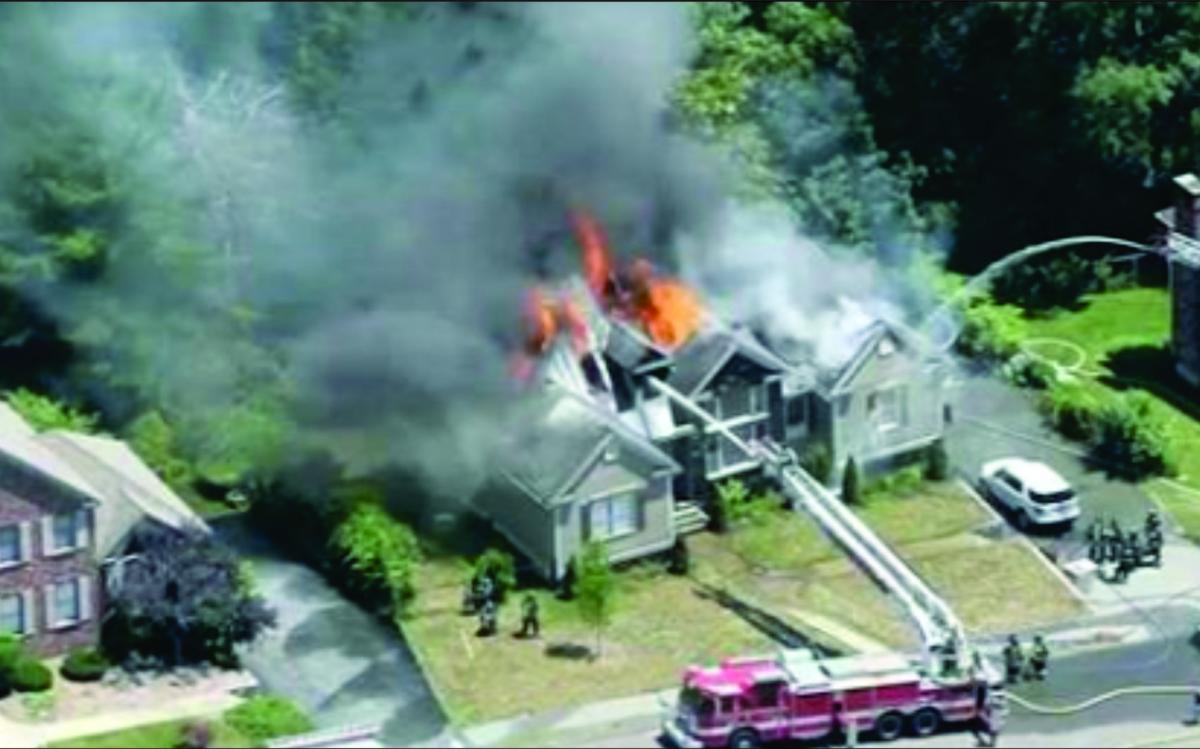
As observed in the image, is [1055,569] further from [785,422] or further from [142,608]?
[142,608]

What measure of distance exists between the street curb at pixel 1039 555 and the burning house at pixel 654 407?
193 cm

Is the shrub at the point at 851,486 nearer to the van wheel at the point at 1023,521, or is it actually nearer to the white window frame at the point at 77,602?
the van wheel at the point at 1023,521

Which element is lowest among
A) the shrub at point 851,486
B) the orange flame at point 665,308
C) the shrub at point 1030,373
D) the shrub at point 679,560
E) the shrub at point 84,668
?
the shrub at point 84,668

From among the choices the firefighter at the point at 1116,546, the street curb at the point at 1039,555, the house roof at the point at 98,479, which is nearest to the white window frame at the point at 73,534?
the house roof at the point at 98,479

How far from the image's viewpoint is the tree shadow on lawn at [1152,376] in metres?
71.6

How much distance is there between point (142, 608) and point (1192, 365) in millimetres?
27669

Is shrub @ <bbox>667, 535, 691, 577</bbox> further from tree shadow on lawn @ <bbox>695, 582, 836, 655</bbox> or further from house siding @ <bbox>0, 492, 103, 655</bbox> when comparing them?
house siding @ <bbox>0, 492, 103, 655</bbox>

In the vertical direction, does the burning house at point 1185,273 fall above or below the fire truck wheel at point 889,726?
above

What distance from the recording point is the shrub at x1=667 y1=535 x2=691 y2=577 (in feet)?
204

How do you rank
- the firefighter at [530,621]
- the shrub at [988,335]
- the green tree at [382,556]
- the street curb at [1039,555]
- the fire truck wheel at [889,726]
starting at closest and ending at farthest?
the fire truck wheel at [889,726] < the firefighter at [530,621] < the green tree at [382,556] < the street curb at [1039,555] < the shrub at [988,335]

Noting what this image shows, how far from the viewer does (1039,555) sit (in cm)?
6278

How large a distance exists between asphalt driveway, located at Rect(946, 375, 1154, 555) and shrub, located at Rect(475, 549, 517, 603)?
11443 millimetres

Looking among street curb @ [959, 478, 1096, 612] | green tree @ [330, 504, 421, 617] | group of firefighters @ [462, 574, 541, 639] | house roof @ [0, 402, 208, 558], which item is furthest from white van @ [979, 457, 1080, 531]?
house roof @ [0, 402, 208, 558]

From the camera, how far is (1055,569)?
62031mm
